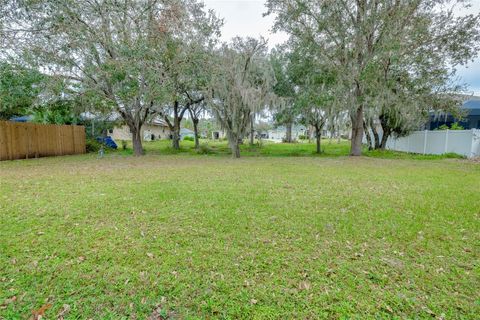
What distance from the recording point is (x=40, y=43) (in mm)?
8922

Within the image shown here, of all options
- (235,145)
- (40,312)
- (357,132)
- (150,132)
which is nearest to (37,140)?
(235,145)

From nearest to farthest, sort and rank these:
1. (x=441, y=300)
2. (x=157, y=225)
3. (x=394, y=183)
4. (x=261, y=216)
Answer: (x=441, y=300) → (x=157, y=225) → (x=261, y=216) → (x=394, y=183)

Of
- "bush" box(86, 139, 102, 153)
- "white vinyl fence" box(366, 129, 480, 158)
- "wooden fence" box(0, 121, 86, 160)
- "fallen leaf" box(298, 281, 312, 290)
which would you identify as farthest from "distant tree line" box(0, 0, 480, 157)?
"fallen leaf" box(298, 281, 312, 290)

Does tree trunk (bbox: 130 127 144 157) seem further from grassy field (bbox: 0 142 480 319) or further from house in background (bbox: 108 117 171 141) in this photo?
house in background (bbox: 108 117 171 141)

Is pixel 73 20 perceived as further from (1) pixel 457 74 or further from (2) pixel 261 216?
(1) pixel 457 74

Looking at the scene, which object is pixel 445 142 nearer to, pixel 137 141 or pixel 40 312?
pixel 137 141

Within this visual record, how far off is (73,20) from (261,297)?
11498 millimetres

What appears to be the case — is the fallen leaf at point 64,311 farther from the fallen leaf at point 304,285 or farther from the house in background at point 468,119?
the house in background at point 468,119

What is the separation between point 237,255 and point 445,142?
14.8 m

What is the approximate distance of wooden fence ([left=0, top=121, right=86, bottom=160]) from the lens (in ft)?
30.2

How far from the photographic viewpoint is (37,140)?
10.4 m

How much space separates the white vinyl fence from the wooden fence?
19.1 metres

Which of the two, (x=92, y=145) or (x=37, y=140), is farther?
(x=92, y=145)

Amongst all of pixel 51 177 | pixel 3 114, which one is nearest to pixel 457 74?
pixel 51 177
